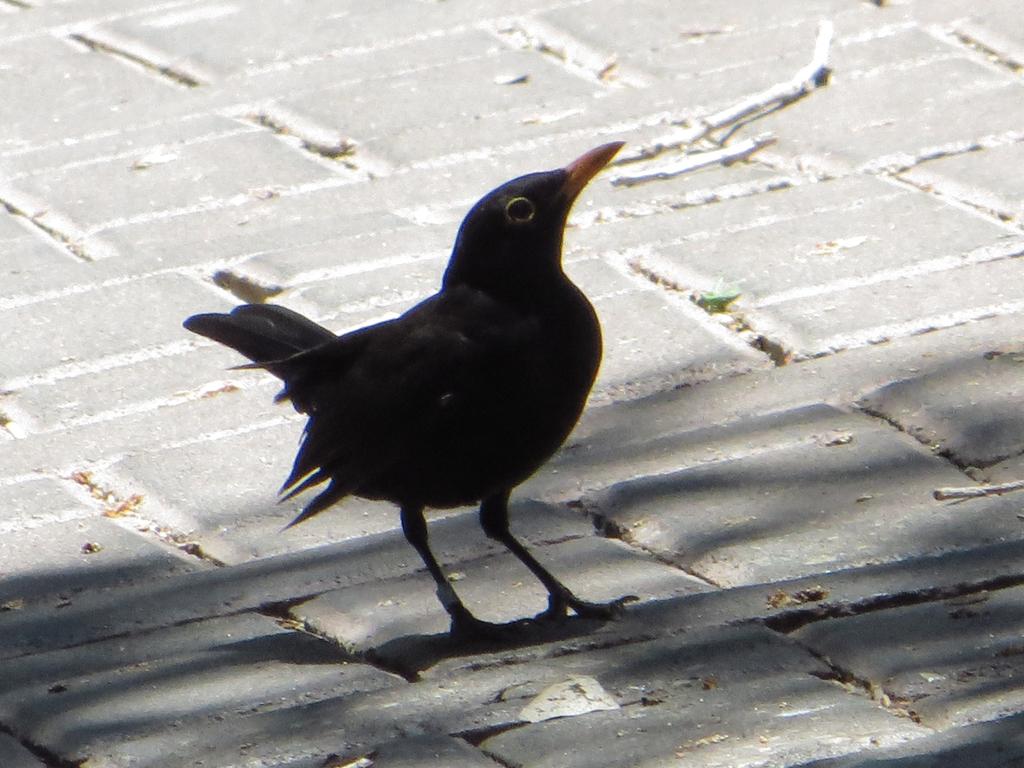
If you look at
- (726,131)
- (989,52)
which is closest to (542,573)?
(726,131)

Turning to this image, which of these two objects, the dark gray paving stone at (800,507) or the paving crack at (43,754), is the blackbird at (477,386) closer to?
the dark gray paving stone at (800,507)

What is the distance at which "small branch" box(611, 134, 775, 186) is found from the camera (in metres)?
5.21

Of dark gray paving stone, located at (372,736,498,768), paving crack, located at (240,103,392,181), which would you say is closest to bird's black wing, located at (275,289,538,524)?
dark gray paving stone, located at (372,736,498,768)

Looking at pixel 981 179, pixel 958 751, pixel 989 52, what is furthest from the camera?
pixel 989 52

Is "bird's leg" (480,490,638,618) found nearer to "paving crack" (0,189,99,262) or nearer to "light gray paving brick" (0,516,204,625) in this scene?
"light gray paving brick" (0,516,204,625)

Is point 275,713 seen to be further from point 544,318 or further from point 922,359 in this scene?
point 922,359

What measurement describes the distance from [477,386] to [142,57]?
357 centimetres

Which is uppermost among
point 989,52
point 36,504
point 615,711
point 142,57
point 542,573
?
point 989,52

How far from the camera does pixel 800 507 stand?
3.41 meters

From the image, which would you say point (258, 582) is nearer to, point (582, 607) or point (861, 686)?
point (582, 607)

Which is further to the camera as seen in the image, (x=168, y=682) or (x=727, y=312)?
(x=727, y=312)

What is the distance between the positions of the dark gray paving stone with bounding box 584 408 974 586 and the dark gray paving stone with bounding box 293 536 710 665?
67mm

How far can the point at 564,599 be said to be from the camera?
3125 millimetres

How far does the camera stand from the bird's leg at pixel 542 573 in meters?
3.07
